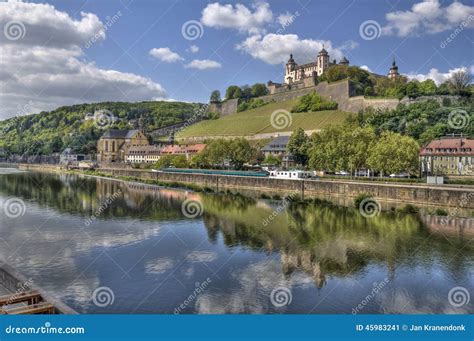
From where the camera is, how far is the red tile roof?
170 feet

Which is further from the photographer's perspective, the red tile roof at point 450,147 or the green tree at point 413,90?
the green tree at point 413,90

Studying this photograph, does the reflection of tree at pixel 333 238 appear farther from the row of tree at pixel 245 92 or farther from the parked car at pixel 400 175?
the row of tree at pixel 245 92

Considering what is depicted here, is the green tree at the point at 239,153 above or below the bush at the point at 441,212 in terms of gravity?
above

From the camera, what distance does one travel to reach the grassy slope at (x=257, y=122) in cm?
9038

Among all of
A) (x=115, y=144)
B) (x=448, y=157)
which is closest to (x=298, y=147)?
(x=448, y=157)

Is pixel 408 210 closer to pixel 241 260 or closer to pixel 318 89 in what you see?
pixel 241 260

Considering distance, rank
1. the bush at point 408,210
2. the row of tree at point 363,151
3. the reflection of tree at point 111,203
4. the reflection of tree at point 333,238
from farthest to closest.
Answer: the row of tree at point 363,151, the reflection of tree at point 111,203, the bush at point 408,210, the reflection of tree at point 333,238

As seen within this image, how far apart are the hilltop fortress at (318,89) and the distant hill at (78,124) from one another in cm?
3344

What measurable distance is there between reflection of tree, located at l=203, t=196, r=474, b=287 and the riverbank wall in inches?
228

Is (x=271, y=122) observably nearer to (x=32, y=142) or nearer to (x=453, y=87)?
(x=453, y=87)

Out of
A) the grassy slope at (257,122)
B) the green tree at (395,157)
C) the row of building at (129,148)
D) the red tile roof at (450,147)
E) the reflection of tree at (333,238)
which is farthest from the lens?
the row of building at (129,148)

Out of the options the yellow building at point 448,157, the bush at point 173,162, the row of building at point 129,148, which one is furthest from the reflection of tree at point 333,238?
the row of building at point 129,148

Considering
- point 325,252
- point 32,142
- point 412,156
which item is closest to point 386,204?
point 412,156

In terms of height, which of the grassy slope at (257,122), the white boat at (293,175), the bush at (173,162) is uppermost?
the grassy slope at (257,122)
